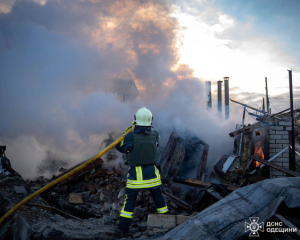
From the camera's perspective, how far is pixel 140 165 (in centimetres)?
342

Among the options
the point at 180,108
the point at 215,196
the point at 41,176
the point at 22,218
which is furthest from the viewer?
the point at 180,108

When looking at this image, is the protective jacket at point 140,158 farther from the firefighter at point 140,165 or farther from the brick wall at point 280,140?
the brick wall at point 280,140

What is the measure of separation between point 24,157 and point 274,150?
7.86 meters

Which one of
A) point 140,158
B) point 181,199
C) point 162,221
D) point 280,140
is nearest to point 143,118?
point 140,158

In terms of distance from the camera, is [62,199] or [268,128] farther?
[268,128]

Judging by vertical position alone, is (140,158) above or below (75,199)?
above

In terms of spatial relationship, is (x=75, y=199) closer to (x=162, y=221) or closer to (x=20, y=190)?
(x=20, y=190)

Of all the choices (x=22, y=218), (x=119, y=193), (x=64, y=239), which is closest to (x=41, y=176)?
(x=119, y=193)

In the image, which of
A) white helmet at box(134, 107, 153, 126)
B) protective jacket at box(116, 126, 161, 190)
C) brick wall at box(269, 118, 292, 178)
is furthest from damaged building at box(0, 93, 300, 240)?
white helmet at box(134, 107, 153, 126)

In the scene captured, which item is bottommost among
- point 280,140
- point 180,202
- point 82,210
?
point 82,210

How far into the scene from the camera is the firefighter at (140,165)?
10.7ft

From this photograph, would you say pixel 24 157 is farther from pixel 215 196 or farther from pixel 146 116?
pixel 215 196

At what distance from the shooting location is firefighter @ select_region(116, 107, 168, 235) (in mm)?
3250

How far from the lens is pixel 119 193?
511cm
